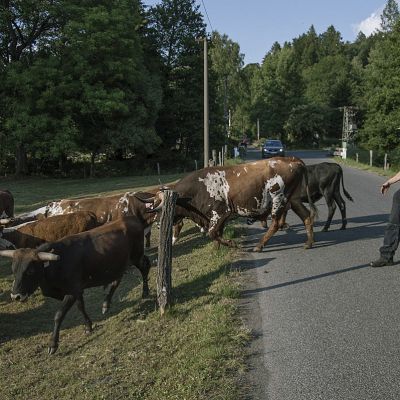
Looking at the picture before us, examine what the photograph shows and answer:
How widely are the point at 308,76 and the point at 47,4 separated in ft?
253

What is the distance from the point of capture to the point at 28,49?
113 feet

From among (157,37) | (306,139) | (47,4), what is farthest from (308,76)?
(47,4)

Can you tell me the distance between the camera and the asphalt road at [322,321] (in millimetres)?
4422

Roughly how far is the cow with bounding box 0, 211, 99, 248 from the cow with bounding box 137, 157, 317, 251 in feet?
5.28

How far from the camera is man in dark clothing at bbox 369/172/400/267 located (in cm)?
774

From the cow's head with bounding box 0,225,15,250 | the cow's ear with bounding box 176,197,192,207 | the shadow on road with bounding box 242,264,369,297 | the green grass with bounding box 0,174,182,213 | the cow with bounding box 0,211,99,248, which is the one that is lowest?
the green grass with bounding box 0,174,182,213

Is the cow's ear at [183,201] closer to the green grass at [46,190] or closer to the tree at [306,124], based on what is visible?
the green grass at [46,190]

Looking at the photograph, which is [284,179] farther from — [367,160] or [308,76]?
[308,76]

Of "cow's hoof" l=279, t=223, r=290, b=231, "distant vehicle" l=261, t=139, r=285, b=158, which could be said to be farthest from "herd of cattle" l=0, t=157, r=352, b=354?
"distant vehicle" l=261, t=139, r=285, b=158

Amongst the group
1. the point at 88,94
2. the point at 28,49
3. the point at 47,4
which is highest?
the point at 47,4

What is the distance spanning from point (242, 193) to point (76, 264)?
174 inches

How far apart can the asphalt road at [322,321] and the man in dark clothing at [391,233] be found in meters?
0.15

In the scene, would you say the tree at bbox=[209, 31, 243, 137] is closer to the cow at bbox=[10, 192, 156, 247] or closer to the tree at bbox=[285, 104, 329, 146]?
the tree at bbox=[285, 104, 329, 146]

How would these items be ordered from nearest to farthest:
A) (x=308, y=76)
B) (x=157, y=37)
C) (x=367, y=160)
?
(x=367, y=160), (x=157, y=37), (x=308, y=76)
